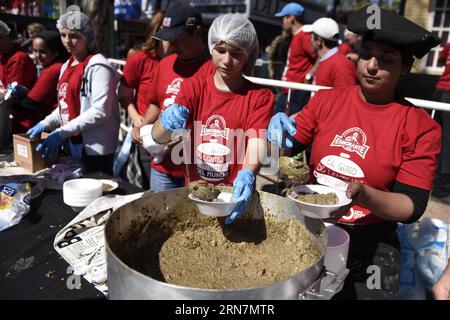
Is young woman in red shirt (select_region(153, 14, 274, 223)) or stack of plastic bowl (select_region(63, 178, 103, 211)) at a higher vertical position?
young woman in red shirt (select_region(153, 14, 274, 223))

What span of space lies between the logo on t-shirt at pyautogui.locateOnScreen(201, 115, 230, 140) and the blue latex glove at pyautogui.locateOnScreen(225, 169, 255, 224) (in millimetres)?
463

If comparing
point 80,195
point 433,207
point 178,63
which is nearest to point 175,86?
point 178,63

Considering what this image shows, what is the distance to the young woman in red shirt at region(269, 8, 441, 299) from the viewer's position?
131cm

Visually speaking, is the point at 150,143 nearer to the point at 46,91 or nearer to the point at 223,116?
the point at 223,116

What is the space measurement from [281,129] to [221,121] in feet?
1.14

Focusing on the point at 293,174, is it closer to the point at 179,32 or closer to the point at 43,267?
the point at 43,267

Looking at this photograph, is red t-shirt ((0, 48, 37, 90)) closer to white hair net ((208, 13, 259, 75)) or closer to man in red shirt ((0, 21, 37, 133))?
man in red shirt ((0, 21, 37, 133))

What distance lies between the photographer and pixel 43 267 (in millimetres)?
1325

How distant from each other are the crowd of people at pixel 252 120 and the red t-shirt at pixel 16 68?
19.3 inches

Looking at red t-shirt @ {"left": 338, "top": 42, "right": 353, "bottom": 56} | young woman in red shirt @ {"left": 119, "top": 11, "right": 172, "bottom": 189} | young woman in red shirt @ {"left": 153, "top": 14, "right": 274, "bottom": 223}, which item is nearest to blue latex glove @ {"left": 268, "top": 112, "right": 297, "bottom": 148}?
young woman in red shirt @ {"left": 153, "top": 14, "right": 274, "bottom": 223}

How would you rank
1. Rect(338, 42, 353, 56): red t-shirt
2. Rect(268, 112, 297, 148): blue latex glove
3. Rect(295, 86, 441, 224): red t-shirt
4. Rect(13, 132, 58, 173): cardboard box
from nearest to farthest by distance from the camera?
Rect(295, 86, 441, 224): red t-shirt
Rect(268, 112, 297, 148): blue latex glove
Rect(13, 132, 58, 173): cardboard box
Rect(338, 42, 353, 56): red t-shirt
